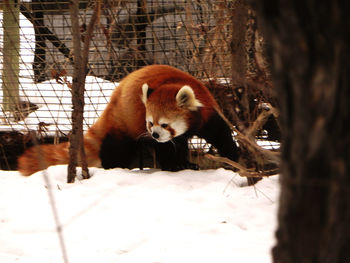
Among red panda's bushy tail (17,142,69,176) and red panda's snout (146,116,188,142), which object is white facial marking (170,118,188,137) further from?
red panda's bushy tail (17,142,69,176)

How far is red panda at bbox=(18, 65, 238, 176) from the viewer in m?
4.15

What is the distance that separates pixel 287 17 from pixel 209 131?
128 inches

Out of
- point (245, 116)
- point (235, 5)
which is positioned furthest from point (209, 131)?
point (235, 5)

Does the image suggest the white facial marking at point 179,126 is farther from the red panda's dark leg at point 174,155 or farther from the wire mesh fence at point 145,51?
the wire mesh fence at point 145,51

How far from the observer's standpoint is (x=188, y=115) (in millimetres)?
4203

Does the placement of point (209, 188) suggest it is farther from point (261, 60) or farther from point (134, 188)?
point (261, 60)

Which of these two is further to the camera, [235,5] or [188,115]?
[188,115]

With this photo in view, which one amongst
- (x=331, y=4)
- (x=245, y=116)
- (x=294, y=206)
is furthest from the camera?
(x=245, y=116)

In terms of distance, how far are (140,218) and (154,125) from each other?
142 centimetres

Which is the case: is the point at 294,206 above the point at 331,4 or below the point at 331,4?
below

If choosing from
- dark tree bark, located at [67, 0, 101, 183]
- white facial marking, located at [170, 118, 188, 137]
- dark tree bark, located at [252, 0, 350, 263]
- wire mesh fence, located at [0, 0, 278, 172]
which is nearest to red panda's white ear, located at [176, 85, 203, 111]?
white facial marking, located at [170, 118, 188, 137]

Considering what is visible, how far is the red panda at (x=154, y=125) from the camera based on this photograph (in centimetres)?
415

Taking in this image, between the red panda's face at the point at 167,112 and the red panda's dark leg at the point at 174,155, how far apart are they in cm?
13

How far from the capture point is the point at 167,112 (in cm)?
→ 420
